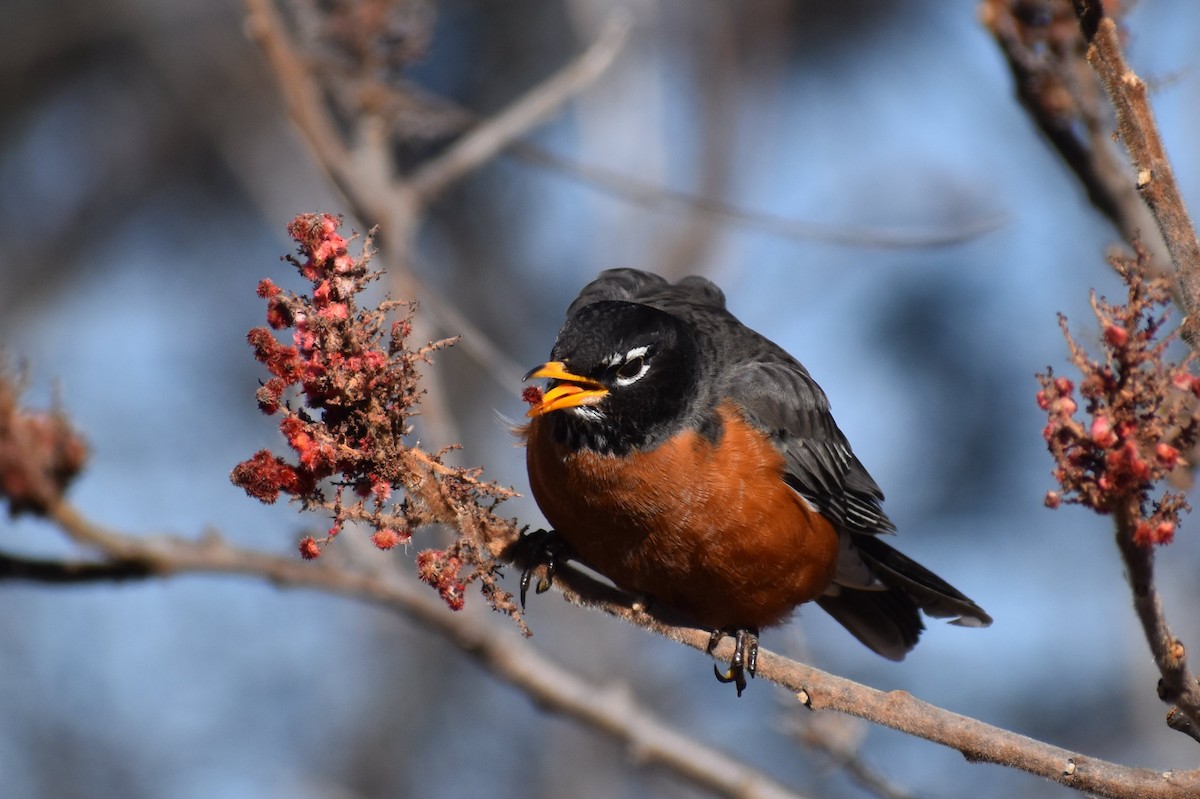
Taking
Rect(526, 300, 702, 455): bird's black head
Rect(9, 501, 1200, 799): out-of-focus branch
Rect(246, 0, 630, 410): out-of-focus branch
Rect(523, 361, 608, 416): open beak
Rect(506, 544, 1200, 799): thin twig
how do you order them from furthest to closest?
Rect(246, 0, 630, 410): out-of-focus branch < Rect(526, 300, 702, 455): bird's black head < Rect(523, 361, 608, 416): open beak < Rect(506, 544, 1200, 799): thin twig < Rect(9, 501, 1200, 799): out-of-focus branch

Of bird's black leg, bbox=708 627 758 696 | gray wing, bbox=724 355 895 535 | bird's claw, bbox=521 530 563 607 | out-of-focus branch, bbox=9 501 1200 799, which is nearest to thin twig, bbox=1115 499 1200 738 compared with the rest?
out-of-focus branch, bbox=9 501 1200 799

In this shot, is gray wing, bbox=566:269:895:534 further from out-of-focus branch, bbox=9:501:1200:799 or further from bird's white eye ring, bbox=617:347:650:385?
out-of-focus branch, bbox=9:501:1200:799

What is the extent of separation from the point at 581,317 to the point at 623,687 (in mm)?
1313

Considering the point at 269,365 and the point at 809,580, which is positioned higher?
the point at 809,580

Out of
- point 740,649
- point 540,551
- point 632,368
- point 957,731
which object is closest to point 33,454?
point 957,731

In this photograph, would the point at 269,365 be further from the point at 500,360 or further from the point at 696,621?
the point at 500,360

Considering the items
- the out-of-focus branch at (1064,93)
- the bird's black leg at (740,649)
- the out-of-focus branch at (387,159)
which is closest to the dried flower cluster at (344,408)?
the bird's black leg at (740,649)

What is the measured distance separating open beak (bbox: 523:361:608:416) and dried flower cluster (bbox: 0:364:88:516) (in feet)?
6.08

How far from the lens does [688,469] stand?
4195 millimetres

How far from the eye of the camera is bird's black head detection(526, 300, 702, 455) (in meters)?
3.90

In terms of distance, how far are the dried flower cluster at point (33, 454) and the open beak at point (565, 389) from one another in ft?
6.08

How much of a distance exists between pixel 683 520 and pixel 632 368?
0.53 m

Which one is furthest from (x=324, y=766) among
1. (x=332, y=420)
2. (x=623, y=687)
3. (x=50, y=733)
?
(x=332, y=420)

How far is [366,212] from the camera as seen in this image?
16.9ft
